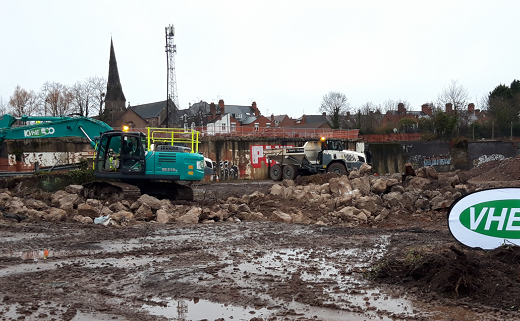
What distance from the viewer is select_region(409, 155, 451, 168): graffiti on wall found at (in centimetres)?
4234

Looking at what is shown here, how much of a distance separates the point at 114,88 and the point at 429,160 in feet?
179

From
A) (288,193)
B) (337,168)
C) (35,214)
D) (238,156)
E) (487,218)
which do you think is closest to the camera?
(487,218)

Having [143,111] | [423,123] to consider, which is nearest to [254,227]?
[423,123]

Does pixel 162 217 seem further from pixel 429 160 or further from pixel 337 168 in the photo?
pixel 429 160

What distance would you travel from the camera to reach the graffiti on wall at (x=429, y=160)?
42344 mm

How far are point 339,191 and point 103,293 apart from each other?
10.9 meters

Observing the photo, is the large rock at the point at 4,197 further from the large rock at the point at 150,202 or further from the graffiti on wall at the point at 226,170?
the graffiti on wall at the point at 226,170

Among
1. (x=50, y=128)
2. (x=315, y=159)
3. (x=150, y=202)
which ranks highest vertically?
(x=50, y=128)

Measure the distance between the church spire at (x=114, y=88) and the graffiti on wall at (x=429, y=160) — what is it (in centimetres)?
5194

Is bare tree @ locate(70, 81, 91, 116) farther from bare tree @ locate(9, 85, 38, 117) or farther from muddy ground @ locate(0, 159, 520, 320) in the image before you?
muddy ground @ locate(0, 159, 520, 320)

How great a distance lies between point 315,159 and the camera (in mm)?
26203

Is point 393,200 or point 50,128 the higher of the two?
point 50,128

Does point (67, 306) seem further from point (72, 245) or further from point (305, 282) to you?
point (72, 245)

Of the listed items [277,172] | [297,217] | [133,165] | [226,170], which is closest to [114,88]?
[226,170]
